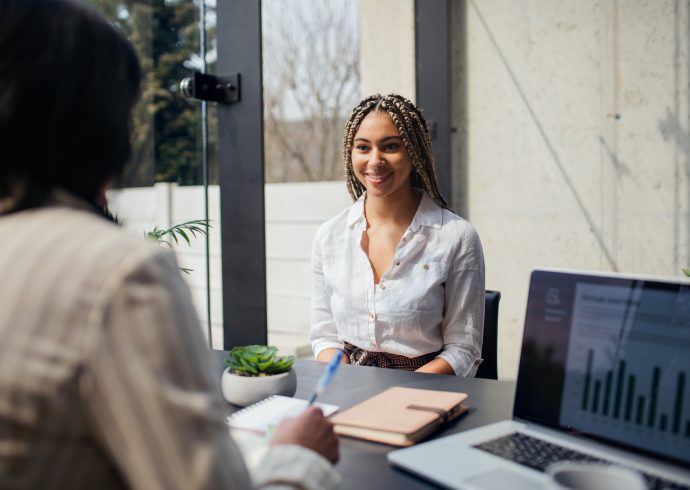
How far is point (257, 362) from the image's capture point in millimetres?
1170

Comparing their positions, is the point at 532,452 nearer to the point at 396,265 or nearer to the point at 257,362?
the point at 257,362

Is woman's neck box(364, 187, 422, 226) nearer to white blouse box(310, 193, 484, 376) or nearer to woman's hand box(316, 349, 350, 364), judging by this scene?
white blouse box(310, 193, 484, 376)

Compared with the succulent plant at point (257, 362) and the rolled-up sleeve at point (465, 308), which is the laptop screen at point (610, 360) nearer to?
the succulent plant at point (257, 362)

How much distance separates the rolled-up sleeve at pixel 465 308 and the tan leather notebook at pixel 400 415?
0.53 metres

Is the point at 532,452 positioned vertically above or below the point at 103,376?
below

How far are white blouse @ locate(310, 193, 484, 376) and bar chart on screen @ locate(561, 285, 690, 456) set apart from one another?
73cm

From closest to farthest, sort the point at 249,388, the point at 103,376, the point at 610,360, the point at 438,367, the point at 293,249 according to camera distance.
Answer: the point at 103,376
the point at 610,360
the point at 249,388
the point at 438,367
the point at 293,249

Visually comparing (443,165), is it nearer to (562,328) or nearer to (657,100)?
(657,100)

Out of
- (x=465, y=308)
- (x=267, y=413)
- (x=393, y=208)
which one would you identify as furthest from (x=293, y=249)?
(x=267, y=413)

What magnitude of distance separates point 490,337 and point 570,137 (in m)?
1.66

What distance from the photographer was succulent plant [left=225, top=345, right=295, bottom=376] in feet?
3.83

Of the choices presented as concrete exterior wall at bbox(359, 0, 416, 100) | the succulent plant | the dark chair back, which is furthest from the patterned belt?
concrete exterior wall at bbox(359, 0, 416, 100)

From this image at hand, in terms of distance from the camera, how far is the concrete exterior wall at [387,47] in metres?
3.49

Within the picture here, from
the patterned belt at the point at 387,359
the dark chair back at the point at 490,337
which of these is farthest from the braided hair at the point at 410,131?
the patterned belt at the point at 387,359
